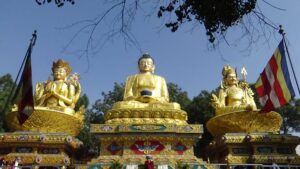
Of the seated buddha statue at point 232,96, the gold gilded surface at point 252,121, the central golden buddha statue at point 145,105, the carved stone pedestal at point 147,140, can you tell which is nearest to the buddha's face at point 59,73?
the central golden buddha statue at point 145,105

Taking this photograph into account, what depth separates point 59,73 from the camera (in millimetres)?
17016

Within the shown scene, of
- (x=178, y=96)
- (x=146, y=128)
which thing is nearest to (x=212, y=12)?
(x=146, y=128)

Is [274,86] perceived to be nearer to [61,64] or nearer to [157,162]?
[157,162]

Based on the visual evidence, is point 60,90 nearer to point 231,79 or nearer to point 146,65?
point 146,65

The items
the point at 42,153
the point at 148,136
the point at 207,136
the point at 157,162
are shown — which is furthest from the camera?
the point at 207,136

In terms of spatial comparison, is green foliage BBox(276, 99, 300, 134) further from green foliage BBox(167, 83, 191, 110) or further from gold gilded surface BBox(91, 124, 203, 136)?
gold gilded surface BBox(91, 124, 203, 136)

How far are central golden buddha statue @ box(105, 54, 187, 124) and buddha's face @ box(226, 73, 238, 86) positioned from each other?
2977 mm

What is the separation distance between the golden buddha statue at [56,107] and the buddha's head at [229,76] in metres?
6.51

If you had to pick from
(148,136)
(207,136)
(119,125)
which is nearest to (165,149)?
(148,136)

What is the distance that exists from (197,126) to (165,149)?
1.39 metres

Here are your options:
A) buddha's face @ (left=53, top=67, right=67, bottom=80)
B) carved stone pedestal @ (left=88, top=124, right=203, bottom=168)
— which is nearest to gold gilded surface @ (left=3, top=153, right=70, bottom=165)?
carved stone pedestal @ (left=88, top=124, right=203, bottom=168)

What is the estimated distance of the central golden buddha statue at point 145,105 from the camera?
13852 mm

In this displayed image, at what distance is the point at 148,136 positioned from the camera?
13.1 metres

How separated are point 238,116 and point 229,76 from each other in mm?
2842
